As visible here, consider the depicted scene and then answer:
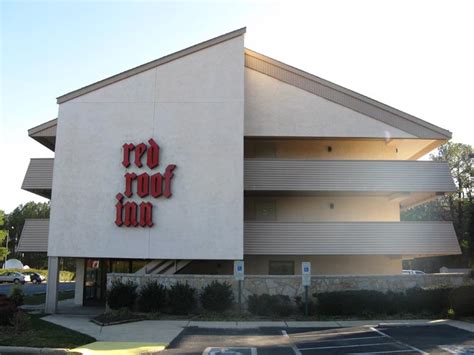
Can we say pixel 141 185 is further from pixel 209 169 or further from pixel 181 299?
pixel 181 299

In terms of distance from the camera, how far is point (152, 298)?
830 inches

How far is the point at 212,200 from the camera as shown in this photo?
23.4m

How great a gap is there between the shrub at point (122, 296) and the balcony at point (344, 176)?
23.5 ft

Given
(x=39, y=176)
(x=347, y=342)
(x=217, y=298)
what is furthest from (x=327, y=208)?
(x=39, y=176)

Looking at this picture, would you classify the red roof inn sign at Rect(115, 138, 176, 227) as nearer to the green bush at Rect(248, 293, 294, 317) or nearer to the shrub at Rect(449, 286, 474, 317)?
the green bush at Rect(248, 293, 294, 317)

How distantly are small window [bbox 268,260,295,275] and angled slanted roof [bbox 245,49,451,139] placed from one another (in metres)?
8.61

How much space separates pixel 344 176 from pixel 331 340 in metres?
11.3

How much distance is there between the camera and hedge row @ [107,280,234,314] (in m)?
20.9

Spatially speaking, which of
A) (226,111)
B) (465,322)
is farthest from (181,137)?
(465,322)

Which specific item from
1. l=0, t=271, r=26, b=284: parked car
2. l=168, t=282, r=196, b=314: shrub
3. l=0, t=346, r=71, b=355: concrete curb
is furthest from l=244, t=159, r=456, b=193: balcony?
l=0, t=271, r=26, b=284: parked car

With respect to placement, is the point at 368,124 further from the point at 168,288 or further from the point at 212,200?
the point at 168,288

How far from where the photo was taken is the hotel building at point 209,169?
23375 mm

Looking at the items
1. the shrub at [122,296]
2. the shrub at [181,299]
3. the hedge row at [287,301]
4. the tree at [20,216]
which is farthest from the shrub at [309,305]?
the tree at [20,216]

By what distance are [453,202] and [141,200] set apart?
51.1 metres
